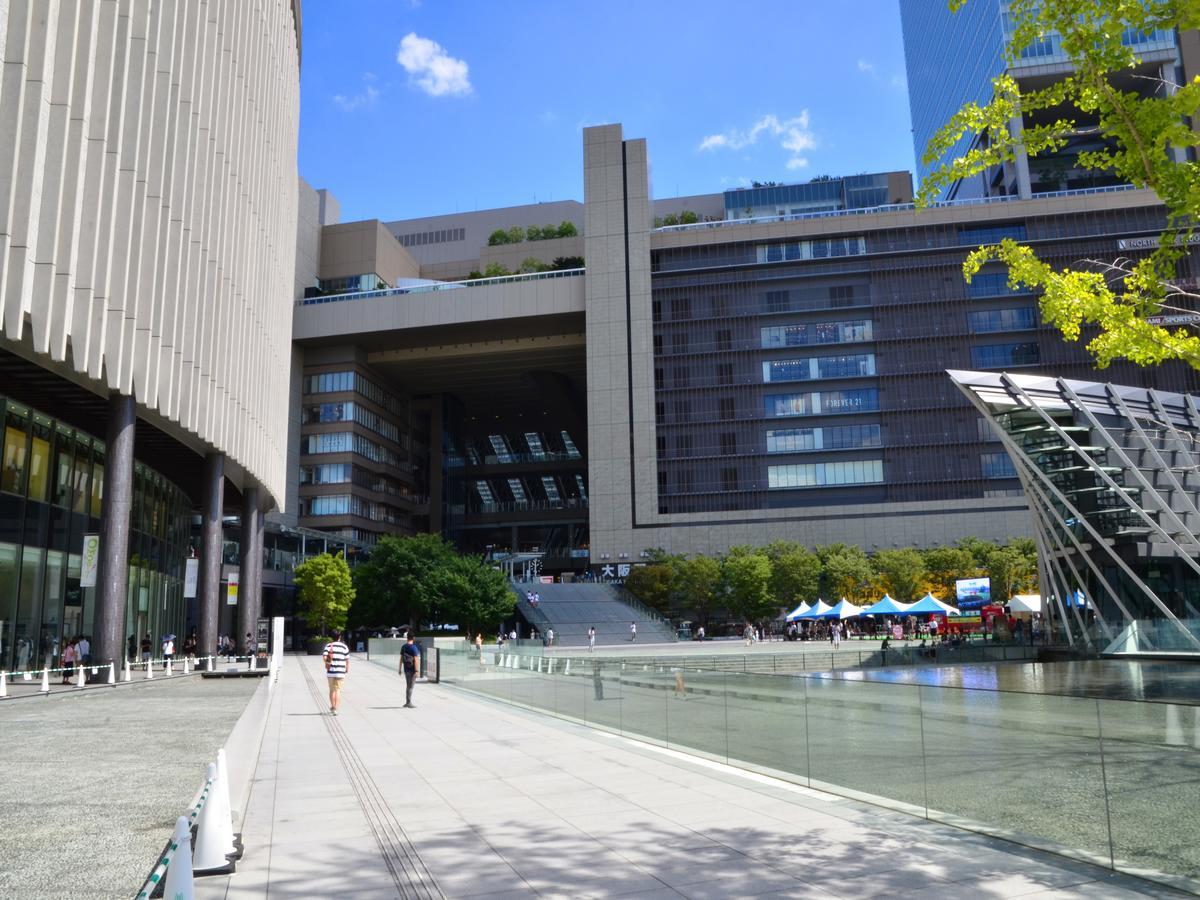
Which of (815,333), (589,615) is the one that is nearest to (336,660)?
(589,615)

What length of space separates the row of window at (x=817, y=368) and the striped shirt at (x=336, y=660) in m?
81.1

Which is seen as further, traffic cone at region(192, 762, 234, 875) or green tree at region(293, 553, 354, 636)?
green tree at region(293, 553, 354, 636)

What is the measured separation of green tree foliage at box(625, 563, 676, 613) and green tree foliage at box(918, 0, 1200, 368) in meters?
73.9

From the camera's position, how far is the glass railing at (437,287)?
10531 cm

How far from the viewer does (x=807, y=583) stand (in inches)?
3127

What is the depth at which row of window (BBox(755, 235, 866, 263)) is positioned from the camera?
99.8 meters

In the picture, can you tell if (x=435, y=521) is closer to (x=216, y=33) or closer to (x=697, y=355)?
(x=697, y=355)

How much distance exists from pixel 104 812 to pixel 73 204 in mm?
19766

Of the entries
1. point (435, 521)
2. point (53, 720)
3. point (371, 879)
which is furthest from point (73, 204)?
point (435, 521)

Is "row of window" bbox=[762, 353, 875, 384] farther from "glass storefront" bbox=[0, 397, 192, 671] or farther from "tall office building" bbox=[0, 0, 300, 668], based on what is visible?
"glass storefront" bbox=[0, 397, 192, 671]

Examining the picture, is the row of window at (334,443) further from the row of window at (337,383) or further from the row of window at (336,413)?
the row of window at (337,383)

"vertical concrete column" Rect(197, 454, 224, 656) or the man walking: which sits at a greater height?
"vertical concrete column" Rect(197, 454, 224, 656)

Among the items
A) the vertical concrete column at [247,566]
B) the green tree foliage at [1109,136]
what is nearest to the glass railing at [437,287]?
the vertical concrete column at [247,566]

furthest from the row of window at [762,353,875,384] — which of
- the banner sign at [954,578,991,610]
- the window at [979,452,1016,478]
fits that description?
the banner sign at [954,578,991,610]
